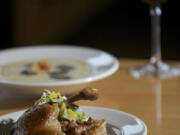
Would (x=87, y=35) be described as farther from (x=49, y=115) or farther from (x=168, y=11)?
(x=49, y=115)

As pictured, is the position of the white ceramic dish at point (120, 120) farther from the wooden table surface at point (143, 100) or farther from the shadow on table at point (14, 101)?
the shadow on table at point (14, 101)

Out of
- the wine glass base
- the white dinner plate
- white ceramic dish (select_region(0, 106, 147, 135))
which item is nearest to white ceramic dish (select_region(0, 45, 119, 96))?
the white dinner plate

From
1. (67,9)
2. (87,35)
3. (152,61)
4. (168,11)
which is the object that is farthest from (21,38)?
(168,11)

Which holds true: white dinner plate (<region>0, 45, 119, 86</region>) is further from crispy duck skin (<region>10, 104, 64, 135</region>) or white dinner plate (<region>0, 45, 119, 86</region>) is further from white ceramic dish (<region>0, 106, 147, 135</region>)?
crispy duck skin (<region>10, 104, 64, 135</region>)

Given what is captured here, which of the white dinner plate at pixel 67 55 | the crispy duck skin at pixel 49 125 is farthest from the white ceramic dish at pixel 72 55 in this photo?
the crispy duck skin at pixel 49 125

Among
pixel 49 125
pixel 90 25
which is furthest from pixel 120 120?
pixel 90 25
